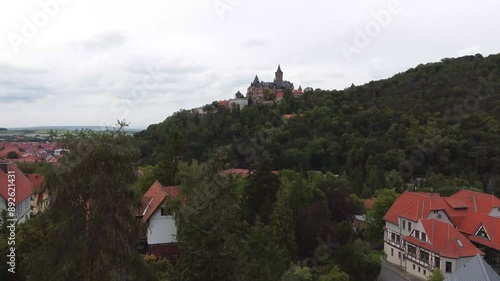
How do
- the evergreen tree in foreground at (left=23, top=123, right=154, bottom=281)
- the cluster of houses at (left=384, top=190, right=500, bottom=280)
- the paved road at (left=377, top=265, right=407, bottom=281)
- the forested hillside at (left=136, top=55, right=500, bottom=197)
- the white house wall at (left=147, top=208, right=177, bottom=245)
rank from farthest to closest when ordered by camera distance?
the forested hillside at (left=136, top=55, right=500, bottom=197), the paved road at (left=377, top=265, right=407, bottom=281), the cluster of houses at (left=384, top=190, right=500, bottom=280), the white house wall at (left=147, top=208, right=177, bottom=245), the evergreen tree in foreground at (left=23, top=123, right=154, bottom=281)

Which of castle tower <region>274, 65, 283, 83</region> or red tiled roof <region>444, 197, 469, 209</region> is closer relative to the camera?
red tiled roof <region>444, 197, 469, 209</region>

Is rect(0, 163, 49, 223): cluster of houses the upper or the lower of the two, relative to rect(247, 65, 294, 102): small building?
lower

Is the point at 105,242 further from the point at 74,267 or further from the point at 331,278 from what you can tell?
the point at 331,278

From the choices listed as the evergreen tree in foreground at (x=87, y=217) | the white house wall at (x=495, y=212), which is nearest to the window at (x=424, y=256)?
the white house wall at (x=495, y=212)

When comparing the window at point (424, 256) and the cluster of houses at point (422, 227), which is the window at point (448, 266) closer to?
the cluster of houses at point (422, 227)

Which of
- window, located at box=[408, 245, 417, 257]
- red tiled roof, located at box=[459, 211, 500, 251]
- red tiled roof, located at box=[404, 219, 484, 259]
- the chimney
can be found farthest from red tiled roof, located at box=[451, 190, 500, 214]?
the chimney

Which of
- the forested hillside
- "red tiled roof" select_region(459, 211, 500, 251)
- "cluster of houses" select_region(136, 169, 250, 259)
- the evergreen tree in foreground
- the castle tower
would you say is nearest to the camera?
the evergreen tree in foreground

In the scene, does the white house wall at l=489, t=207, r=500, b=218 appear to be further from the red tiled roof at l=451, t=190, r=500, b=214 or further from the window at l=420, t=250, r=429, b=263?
the window at l=420, t=250, r=429, b=263
